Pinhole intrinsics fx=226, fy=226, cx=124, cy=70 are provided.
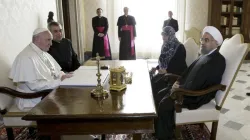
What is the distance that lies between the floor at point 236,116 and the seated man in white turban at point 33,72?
5.85ft

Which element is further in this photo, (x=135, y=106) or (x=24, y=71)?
(x=24, y=71)

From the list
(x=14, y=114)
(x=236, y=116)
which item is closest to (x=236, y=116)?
(x=236, y=116)

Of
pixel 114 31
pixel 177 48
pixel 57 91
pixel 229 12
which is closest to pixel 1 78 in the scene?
pixel 57 91

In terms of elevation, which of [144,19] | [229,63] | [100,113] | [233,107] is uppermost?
[144,19]

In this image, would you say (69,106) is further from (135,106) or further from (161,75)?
(161,75)

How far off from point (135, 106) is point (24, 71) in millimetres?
1214

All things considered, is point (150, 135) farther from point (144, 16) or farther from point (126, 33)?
point (144, 16)

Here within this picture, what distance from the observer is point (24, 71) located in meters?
2.07

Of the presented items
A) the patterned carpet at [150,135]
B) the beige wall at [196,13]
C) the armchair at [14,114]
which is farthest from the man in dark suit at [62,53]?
the beige wall at [196,13]

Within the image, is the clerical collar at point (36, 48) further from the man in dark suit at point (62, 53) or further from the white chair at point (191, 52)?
the white chair at point (191, 52)

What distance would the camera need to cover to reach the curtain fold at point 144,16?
260 inches

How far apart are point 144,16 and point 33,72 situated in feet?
16.7

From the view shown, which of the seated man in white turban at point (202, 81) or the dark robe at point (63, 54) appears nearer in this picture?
the seated man in white turban at point (202, 81)

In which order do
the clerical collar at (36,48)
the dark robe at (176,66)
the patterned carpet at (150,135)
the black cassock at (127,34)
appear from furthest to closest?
1. the black cassock at (127,34)
2. the dark robe at (176,66)
3. the patterned carpet at (150,135)
4. the clerical collar at (36,48)
